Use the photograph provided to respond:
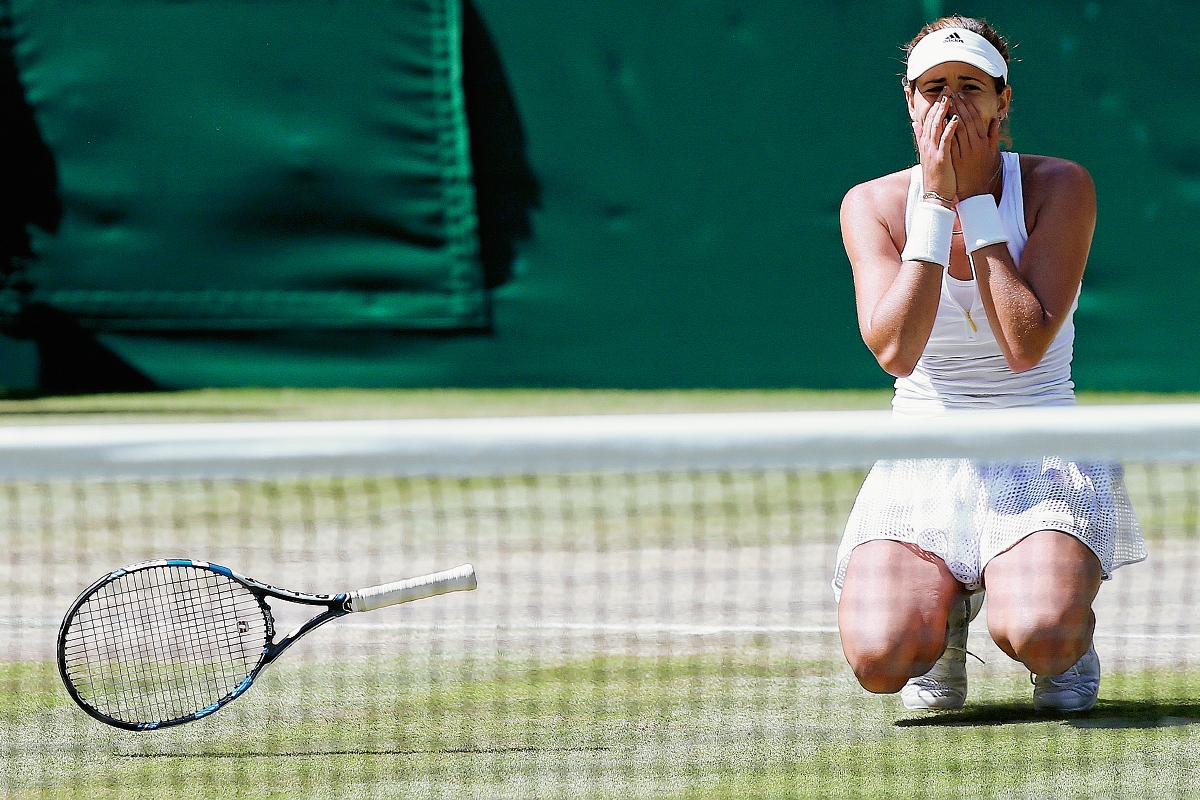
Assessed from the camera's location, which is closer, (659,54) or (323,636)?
(323,636)

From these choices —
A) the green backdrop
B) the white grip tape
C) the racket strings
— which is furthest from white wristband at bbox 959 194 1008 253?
the green backdrop

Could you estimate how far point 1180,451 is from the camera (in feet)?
7.20

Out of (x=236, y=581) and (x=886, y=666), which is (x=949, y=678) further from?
(x=236, y=581)

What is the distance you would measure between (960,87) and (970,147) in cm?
12

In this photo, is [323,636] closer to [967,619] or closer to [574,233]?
[967,619]

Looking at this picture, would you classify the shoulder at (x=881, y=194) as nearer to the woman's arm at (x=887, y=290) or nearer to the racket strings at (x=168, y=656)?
the woman's arm at (x=887, y=290)

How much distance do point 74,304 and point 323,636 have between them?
19.1 feet

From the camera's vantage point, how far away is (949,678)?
290 cm

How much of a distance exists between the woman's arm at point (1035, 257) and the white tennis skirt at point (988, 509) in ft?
0.69

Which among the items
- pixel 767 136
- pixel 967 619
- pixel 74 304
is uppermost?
pixel 767 136

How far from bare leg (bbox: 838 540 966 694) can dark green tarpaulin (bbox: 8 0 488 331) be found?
6331 mm

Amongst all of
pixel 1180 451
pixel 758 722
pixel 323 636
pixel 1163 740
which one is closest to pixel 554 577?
pixel 323 636

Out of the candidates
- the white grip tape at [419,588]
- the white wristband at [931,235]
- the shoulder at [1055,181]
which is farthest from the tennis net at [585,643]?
the shoulder at [1055,181]

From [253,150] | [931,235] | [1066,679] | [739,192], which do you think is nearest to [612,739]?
[1066,679]
